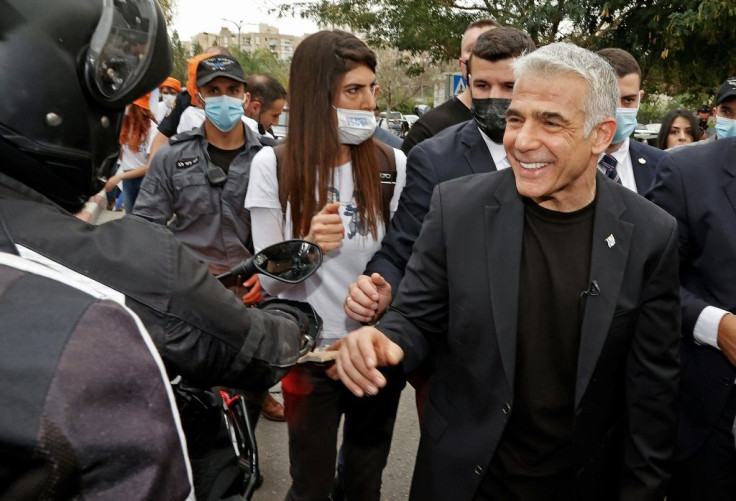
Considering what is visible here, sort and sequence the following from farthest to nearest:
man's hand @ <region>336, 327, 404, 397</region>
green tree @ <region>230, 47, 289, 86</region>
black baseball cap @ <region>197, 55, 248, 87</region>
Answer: green tree @ <region>230, 47, 289, 86</region>, black baseball cap @ <region>197, 55, 248, 87</region>, man's hand @ <region>336, 327, 404, 397</region>

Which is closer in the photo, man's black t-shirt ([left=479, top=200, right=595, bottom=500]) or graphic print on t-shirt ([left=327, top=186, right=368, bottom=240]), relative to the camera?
man's black t-shirt ([left=479, top=200, right=595, bottom=500])

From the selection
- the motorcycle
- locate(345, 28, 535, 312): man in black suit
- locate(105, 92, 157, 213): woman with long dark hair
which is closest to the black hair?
locate(345, 28, 535, 312): man in black suit

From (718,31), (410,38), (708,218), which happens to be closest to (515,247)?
(708,218)

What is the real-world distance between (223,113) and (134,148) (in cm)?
265

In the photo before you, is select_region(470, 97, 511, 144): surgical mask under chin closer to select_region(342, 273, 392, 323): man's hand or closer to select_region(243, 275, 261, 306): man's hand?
select_region(342, 273, 392, 323): man's hand

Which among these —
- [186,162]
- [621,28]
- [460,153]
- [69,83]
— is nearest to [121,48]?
[69,83]

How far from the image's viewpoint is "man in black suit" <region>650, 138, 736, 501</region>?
2.26 m

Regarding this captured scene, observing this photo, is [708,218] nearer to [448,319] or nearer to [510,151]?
[510,151]

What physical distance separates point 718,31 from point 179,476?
41.8ft

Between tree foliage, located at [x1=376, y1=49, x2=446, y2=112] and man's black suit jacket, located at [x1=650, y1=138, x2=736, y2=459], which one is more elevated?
man's black suit jacket, located at [x1=650, y1=138, x2=736, y2=459]

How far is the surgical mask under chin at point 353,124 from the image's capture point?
2.63 m

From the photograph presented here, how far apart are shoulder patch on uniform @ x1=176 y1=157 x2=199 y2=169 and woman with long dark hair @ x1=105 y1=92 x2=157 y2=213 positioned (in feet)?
3.72

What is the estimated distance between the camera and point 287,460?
3.80 m

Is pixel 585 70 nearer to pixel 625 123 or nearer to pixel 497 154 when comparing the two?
pixel 497 154
